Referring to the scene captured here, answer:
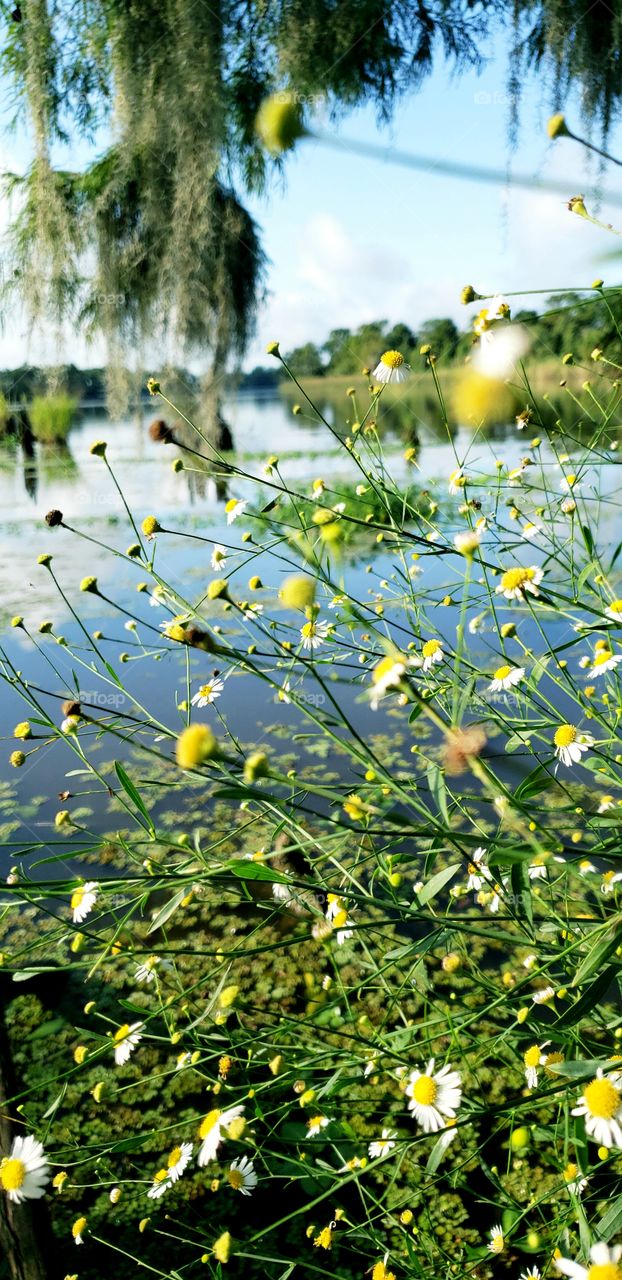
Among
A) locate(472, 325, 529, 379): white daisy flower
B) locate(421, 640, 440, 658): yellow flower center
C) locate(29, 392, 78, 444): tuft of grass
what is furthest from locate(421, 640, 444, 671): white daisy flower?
locate(29, 392, 78, 444): tuft of grass

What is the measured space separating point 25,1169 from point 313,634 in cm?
53

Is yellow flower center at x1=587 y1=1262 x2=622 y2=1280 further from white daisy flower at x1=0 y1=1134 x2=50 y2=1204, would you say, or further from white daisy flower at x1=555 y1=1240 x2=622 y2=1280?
white daisy flower at x1=0 y1=1134 x2=50 y2=1204

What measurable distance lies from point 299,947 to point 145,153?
3935 millimetres

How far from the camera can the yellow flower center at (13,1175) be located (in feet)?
1.98

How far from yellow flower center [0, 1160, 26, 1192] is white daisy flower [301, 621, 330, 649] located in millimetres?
508

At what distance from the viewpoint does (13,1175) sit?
61cm

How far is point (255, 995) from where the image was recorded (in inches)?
55.1

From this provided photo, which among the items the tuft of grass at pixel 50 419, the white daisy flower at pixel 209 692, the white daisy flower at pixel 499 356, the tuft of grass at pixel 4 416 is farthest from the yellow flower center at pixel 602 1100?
the tuft of grass at pixel 50 419

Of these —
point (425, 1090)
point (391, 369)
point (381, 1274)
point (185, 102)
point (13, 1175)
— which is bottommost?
point (381, 1274)

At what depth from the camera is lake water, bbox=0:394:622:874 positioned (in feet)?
6.87

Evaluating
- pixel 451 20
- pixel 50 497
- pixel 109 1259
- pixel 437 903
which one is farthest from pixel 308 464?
pixel 109 1259

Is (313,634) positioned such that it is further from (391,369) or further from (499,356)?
(499,356)

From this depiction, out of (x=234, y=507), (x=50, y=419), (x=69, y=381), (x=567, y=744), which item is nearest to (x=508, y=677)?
(x=567, y=744)

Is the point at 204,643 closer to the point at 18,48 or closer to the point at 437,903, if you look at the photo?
the point at 437,903
